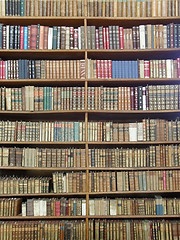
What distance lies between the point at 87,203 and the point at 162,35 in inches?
72.6

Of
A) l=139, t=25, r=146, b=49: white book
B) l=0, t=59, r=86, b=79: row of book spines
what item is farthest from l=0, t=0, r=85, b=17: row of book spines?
l=139, t=25, r=146, b=49: white book

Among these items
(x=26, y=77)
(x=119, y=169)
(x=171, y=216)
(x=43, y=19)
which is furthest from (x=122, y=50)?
(x=171, y=216)

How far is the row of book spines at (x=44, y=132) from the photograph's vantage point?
2.27 metres

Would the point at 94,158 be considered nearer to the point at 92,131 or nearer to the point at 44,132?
the point at 92,131

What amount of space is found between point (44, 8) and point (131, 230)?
2.37 m

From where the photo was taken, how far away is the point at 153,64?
2.31m

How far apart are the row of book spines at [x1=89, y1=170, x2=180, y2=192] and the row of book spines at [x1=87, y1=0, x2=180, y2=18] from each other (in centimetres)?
160

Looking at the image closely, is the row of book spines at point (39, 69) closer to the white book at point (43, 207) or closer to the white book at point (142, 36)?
the white book at point (142, 36)

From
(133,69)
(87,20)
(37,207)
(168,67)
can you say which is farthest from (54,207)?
(87,20)

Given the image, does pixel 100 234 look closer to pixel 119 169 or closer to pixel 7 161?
pixel 119 169

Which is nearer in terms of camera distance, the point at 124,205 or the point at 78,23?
the point at 124,205

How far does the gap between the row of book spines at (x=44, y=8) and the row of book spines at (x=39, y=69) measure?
1.57 feet

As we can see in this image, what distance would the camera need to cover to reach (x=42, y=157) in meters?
2.26

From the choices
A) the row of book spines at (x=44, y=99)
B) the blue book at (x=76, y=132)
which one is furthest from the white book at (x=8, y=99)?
the blue book at (x=76, y=132)
